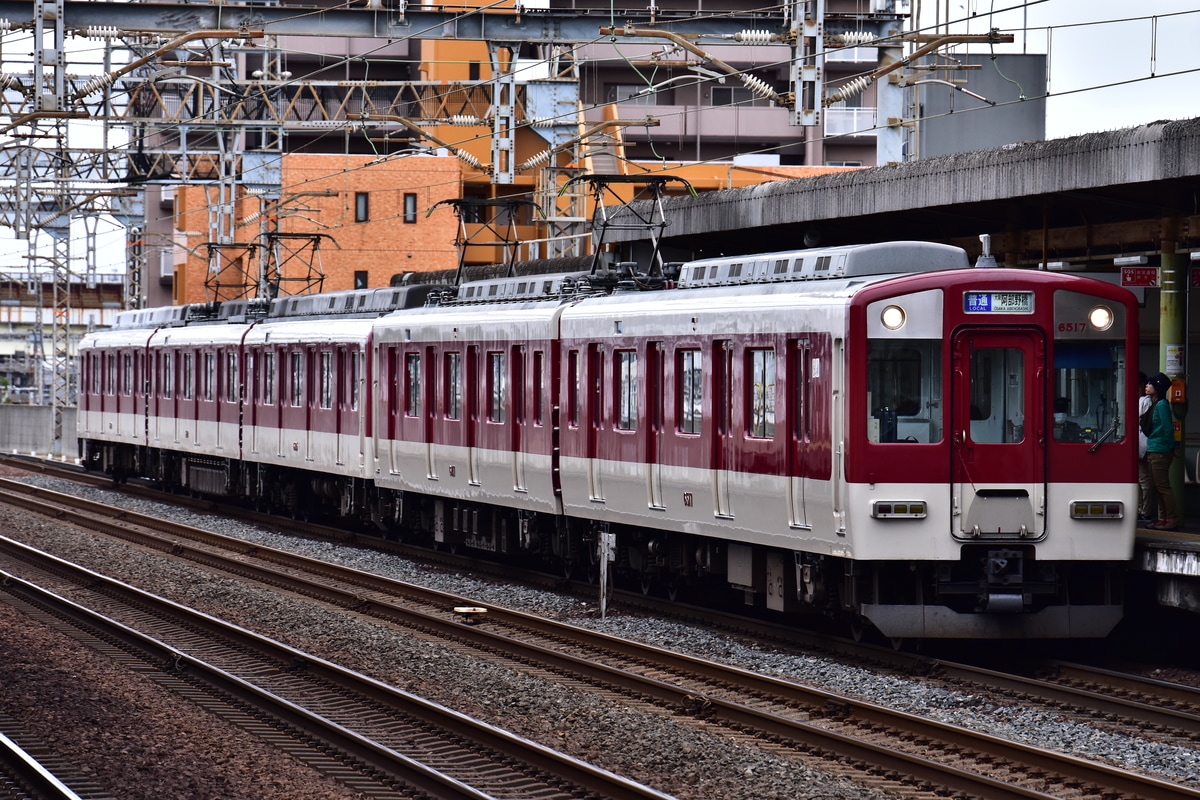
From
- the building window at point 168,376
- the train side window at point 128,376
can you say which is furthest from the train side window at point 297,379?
the train side window at point 128,376

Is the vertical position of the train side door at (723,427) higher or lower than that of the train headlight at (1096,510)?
higher

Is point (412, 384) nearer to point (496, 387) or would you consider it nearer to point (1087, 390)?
point (496, 387)

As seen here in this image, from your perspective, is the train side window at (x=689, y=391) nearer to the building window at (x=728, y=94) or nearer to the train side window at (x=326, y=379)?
the train side window at (x=326, y=379)

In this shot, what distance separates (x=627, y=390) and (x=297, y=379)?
1087 centimetres

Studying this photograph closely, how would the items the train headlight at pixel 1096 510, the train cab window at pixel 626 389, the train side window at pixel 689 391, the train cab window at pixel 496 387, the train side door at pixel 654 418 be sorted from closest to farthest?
the train headlight at pixel 1096 510
the train side window at pixel 689 391
the train side door at pixel 654 418
the train cab window at pixel 626 389
the train cab window at pixel 496 387

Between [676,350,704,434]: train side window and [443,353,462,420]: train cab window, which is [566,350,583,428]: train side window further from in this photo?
[443,353,462,420]: train cab window

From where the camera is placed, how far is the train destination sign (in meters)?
12.7

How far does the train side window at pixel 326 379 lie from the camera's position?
2456 centimetres

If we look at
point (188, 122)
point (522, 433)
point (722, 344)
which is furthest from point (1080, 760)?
point (188, 122)

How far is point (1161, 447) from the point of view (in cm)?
1412

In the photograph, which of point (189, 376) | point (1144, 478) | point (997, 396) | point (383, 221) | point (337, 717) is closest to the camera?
point (337, 717)

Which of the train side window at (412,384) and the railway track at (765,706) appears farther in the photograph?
the train side window at (412,384)

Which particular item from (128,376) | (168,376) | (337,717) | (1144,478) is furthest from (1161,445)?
(128,376)

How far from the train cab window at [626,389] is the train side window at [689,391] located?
2.82 ft
